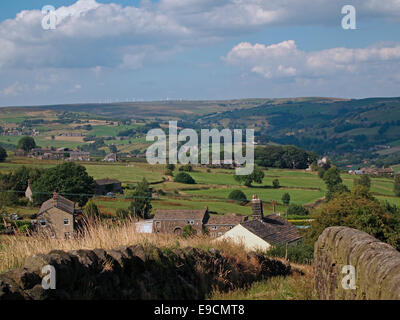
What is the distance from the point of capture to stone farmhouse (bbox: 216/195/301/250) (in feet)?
108

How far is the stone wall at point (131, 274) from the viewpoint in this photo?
6.51 metres

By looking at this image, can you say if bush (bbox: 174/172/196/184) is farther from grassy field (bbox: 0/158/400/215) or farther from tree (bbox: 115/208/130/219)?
tree (bbox: 115/208/130/219)

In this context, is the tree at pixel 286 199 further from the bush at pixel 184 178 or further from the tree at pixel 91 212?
the tree at pixel 91 212

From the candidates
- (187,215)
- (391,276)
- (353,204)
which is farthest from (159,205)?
(391,276)

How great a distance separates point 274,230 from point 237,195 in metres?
41.9

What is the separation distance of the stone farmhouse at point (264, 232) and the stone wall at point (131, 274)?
16.6 m

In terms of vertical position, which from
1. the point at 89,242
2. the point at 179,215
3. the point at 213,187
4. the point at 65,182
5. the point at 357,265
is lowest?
the point at 213,187

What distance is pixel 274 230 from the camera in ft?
127

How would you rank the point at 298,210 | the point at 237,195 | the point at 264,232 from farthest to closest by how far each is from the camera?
the point at 237,195
the point at 298,210
the point at 264,232

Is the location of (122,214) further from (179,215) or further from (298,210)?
(298,210)

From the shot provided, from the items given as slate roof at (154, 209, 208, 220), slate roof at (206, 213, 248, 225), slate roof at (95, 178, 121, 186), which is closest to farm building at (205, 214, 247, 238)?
slate roof at (206, 213, 248, 225)

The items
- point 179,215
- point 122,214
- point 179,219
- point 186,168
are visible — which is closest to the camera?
point 122,214

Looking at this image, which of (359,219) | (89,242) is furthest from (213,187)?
(89,242)
